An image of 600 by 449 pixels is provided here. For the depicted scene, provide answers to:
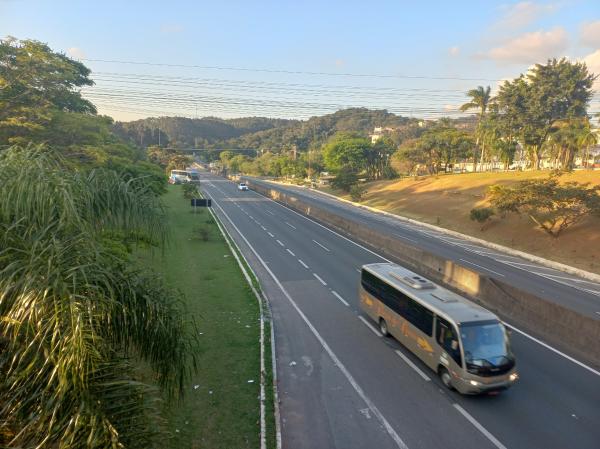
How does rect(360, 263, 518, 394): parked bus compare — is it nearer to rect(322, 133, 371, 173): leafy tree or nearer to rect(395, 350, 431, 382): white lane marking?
rect(395, 350, 431, 382): white lane marking

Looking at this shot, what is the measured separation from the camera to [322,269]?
25.2 metres

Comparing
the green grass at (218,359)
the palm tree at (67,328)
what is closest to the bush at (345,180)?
the green grass at (218,359)

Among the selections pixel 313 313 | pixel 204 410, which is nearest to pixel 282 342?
pixel 313 313

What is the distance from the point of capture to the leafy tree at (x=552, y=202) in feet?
112

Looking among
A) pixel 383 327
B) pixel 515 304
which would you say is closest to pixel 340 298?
pixel 383 327

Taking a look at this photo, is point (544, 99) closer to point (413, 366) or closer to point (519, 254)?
point (519, 254)

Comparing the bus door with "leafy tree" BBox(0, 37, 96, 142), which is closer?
the bus door

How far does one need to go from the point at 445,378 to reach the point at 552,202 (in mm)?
29879

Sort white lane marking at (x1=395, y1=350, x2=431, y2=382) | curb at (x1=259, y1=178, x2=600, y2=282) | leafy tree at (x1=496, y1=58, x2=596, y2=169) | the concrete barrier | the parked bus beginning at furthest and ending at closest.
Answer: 1. leafy tree at (x1=496, y1=58, x2=596, y2=169)
2. curb at (x1=259, y1=178, x2=600, y2=282)
3. the concrete barrier
4. white lane marking at (x1=395, y1=350, x2=431, y2=382)
5. the parked bus

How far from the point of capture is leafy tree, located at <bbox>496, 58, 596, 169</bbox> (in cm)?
7062

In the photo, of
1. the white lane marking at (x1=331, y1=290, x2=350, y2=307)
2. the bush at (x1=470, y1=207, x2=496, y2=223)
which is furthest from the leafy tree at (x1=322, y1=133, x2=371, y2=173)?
the white lane marking at (x1=331, y1=290, x2=350, y2=307)

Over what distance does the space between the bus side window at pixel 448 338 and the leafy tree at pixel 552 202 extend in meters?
28.4

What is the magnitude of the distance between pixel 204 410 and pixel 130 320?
571 centimetres

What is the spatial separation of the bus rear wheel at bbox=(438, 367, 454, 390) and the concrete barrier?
5470 mm
